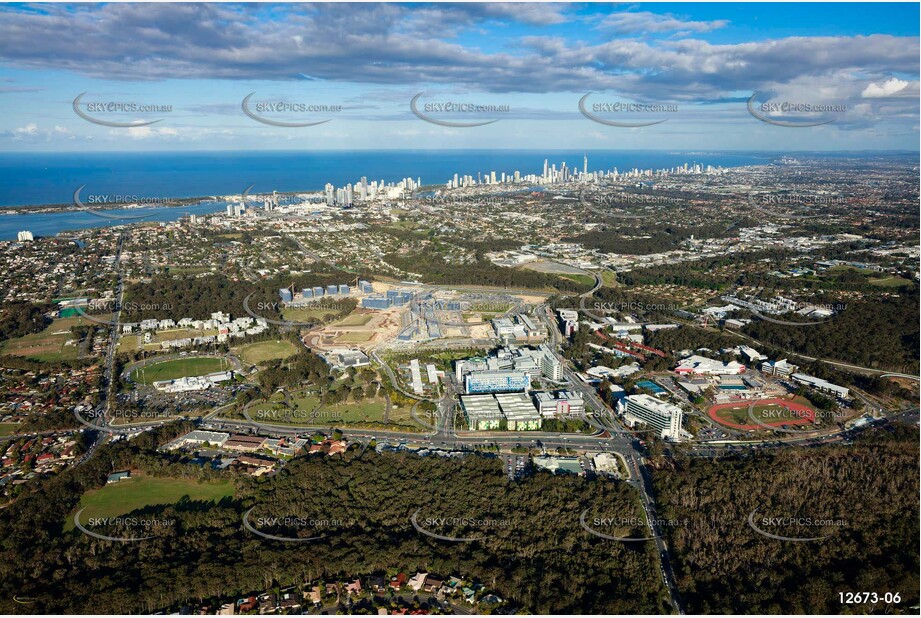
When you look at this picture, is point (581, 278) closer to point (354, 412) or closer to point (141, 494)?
point (354, 412)

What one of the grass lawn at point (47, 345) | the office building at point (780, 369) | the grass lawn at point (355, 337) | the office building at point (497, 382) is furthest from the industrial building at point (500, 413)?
the grass lawn at point (47, 345)

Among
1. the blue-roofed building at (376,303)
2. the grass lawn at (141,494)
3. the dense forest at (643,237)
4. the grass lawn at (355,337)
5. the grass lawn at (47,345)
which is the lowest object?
the grass lawn at (141,494)

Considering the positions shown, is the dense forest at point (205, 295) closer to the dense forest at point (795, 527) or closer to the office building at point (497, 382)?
the office building at point (497, 382)

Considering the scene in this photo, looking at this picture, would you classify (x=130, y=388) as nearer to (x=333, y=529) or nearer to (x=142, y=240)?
(x=333, y=529)

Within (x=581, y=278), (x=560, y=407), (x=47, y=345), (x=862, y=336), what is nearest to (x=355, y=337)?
(x=560, y=407)

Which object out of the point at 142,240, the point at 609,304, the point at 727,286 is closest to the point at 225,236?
the point at 142,240
